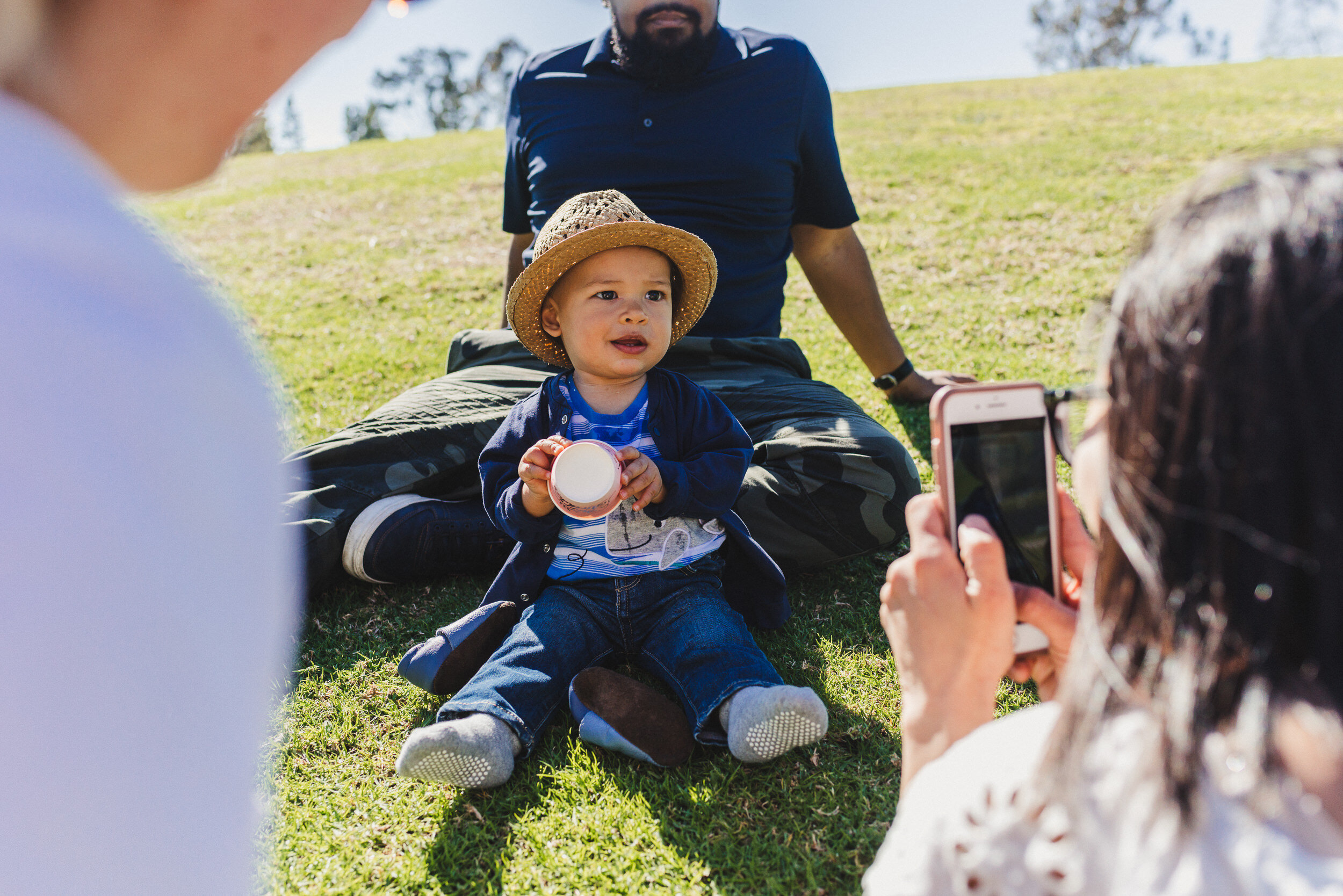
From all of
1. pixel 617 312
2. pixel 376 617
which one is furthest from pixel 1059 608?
pixel 376 617

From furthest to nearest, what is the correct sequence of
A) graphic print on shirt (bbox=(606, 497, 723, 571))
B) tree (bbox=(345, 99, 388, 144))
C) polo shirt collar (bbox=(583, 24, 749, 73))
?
tree (bbox=(345, 99, 388, 144)), polo shirt collar (bbox=(583, 24, 749, 73)), graphic print on shirt (bbox=(606, 497, 723, 571))

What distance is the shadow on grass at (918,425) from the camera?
15.0 feet

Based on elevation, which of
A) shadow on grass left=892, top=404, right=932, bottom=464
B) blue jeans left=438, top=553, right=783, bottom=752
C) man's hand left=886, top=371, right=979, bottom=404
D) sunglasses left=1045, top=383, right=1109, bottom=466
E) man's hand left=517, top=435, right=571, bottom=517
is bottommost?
shadow on grass left=892, top=404, right=932, bottom=464

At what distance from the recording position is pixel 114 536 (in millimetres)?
699

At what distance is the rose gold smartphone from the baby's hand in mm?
1073

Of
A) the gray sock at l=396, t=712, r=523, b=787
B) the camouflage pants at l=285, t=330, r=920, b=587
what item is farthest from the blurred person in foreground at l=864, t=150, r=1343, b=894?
the camouflage pants at l=285, t=330, r=920, b=587

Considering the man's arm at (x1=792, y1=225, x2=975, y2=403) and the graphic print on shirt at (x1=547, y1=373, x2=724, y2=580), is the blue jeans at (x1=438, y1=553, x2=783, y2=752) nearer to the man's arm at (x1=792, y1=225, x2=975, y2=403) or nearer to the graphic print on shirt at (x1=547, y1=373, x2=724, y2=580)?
the graphic print on shirt at (x1=547, y1=373, x2=724, y2=580)

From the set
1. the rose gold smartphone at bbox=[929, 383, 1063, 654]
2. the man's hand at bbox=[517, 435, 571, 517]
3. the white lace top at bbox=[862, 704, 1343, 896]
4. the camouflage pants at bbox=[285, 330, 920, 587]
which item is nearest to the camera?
the white lace top at bbox=[862, 704, 1343, 896]

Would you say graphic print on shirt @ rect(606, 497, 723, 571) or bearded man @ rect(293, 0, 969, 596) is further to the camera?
bearded man @ rect(293, 0, 969, 596)

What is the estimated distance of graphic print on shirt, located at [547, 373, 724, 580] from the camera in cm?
289

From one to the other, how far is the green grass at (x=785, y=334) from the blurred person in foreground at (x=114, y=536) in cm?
102

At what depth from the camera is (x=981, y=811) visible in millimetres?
1115

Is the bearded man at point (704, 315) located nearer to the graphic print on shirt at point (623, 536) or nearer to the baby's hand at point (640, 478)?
the graphic print on shirt at point (623, 536)

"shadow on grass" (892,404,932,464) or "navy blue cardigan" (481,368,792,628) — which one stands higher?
"navy blue cardigan" (481,368,792,628)
